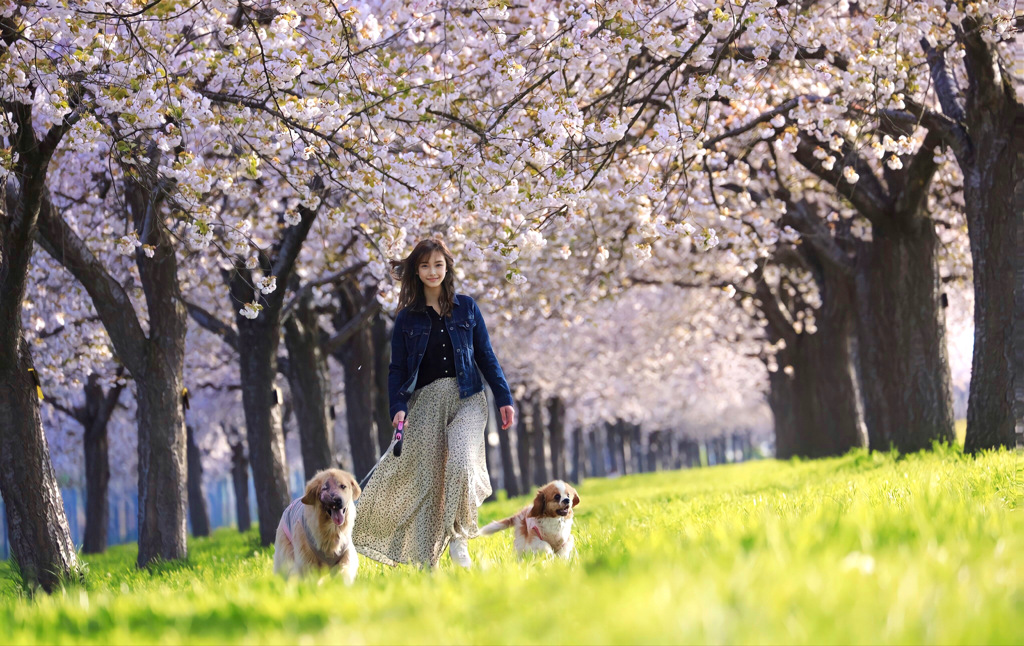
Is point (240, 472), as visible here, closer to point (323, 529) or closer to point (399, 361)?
point (399, 361)

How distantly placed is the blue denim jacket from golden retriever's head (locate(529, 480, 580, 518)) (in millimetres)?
667

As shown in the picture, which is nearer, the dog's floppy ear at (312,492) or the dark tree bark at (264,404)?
the dog's floppy ear at (312,492)

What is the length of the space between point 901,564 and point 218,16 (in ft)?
25.6

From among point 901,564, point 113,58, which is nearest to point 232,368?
point 113,58

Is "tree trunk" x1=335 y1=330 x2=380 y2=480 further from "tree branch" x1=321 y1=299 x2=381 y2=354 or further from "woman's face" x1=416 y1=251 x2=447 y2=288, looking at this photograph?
"woman's face" x1=416 y1=251 x2=447 y2=288

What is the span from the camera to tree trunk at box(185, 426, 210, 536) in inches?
1058

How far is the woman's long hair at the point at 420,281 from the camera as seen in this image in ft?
21.0

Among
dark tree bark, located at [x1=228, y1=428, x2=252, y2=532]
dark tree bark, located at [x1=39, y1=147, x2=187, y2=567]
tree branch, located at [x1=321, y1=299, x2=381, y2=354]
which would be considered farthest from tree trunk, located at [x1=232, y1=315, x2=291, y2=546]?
dark tree bark, located at [x1=228, y1=428, x2=252, y2=532]

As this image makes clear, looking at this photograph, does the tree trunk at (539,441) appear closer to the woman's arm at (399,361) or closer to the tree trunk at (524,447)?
the tree trunk at (524,447)

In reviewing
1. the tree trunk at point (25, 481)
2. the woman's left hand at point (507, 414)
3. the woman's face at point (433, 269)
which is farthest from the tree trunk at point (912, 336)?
the tree trunk at point (25, 481)

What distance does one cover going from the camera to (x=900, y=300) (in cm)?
1327

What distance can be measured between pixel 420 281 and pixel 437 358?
558mm

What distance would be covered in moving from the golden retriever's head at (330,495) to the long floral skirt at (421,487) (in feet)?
1.56

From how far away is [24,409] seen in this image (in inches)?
312
